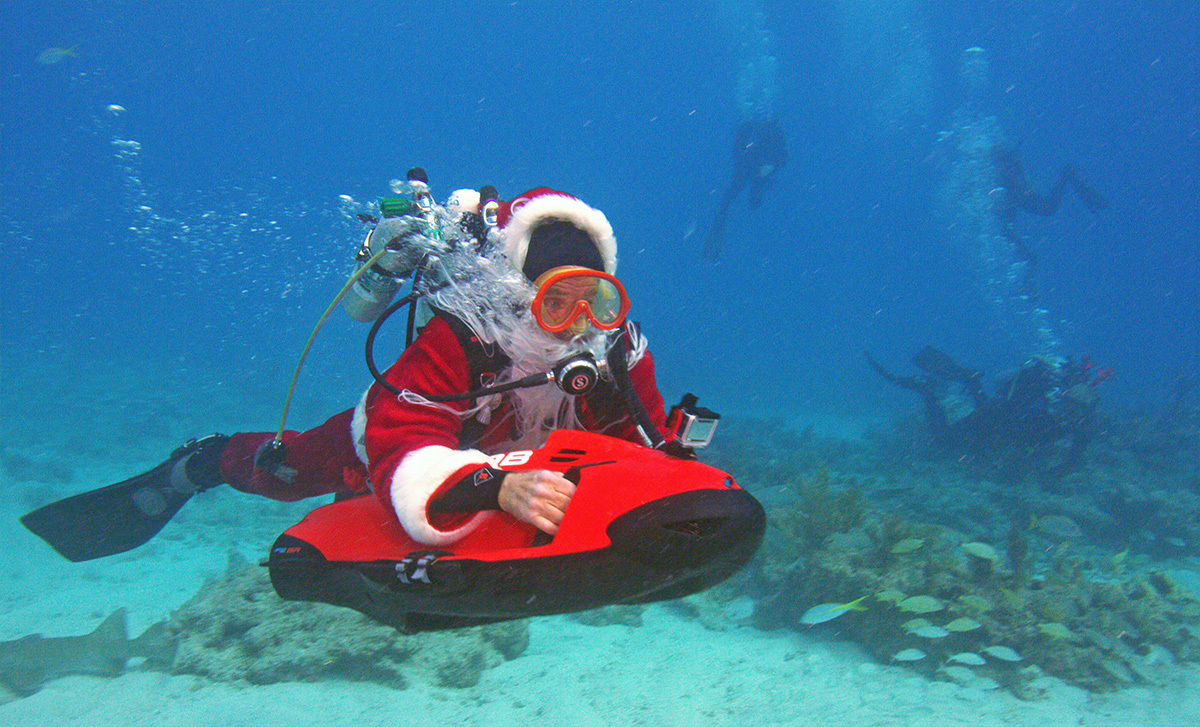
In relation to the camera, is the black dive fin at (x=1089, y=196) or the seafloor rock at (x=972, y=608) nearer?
the seafloor rock at (x=972, y=608)

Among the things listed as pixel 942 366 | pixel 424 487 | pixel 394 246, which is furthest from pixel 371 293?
pixel 942 366

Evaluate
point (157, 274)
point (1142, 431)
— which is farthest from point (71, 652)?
point (157, 274)

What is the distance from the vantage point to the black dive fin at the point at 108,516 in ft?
11.0

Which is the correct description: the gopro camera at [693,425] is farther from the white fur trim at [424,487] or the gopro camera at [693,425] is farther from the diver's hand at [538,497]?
the white fur trim at [424,487]

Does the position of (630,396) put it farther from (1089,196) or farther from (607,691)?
(1089,196)

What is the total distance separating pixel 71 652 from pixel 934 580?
7789 millimetres

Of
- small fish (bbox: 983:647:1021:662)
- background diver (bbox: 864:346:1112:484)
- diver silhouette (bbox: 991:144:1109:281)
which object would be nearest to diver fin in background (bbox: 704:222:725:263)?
→ diver silhouette (bbox: 991:144:1109:281)

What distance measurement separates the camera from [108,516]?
132 inches

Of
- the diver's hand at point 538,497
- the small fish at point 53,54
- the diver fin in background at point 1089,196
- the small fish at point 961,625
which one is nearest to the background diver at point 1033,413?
the diver fin in background at point 1089,196

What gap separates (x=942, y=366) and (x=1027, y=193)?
8.19 meters

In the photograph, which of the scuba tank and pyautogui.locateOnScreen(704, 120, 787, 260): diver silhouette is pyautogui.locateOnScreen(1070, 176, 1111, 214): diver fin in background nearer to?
pyautogui.locateOnScreen(704, 120, 787, 260): diver silhouette

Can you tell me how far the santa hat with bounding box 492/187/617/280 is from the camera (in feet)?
6.46

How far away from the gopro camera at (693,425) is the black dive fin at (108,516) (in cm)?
337

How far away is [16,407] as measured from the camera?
15500mm
